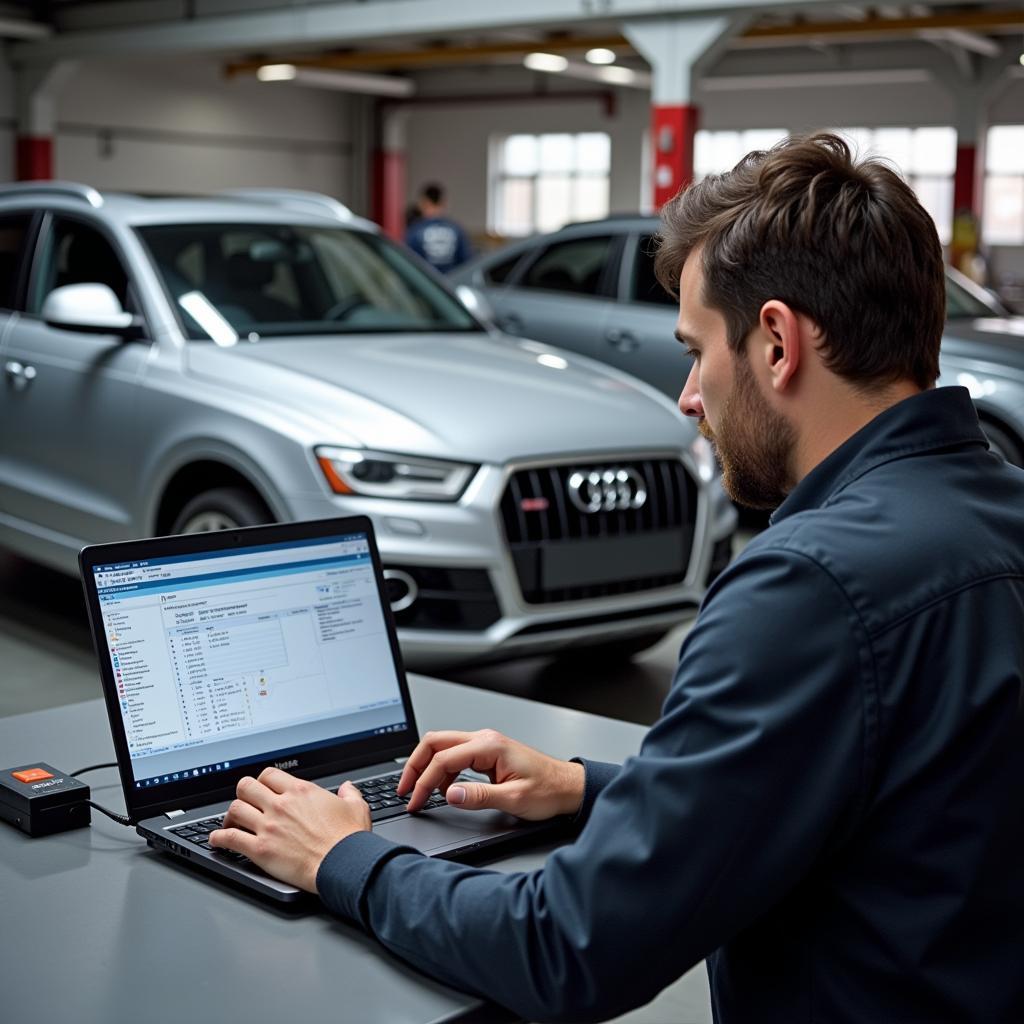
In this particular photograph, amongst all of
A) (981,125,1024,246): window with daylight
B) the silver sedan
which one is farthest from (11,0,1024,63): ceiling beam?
the silver sedan

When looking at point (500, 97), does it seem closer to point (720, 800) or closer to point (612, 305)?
point (612, 305)

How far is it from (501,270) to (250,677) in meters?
6.72

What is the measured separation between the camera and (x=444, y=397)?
4348mm

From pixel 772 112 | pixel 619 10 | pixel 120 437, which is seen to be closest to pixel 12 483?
pixel 120 437

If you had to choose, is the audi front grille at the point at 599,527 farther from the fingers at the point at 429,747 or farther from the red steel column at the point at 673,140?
the red steel column at the point at 673,140

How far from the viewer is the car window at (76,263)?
16.6 feet

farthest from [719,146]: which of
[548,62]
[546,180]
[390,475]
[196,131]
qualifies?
[390,475]

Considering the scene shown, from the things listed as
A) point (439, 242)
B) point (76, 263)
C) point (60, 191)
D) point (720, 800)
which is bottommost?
point (439, 242)

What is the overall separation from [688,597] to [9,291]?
2845 millimetres

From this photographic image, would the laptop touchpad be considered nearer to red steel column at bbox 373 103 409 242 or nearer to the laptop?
the laptop

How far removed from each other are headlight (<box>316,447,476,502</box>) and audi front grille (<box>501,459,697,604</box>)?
164mm

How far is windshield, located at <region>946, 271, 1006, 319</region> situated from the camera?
7.54m

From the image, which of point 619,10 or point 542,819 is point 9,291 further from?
point 619,10

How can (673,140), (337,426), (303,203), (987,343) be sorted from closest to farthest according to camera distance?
(337,426), (303,203), (987,343), (673,140)
